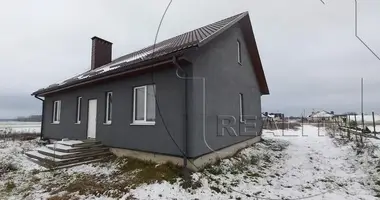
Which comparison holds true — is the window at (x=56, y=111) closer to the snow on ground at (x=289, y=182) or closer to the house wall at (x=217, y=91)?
the house wall at (x=217, y=91)

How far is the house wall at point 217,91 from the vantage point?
22.3 ft

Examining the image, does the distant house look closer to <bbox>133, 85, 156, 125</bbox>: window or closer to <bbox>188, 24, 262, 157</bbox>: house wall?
<bbox>188, 24, 262, 157</bbox>: house wall

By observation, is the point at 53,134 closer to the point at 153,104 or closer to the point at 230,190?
the point at 153,104

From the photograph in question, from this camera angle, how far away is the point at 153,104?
7488 millimetres

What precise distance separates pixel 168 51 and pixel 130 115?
9.23 ft

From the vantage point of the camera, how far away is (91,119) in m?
10.1

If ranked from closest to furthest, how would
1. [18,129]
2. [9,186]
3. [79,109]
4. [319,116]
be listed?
[9,186] → [79,109] → [18,129] → [319,116]

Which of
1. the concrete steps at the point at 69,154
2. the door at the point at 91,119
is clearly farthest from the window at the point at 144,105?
the door at the point at 91,119

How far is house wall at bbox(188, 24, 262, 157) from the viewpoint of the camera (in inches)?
268

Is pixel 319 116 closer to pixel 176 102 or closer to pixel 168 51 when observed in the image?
pixel 176 102

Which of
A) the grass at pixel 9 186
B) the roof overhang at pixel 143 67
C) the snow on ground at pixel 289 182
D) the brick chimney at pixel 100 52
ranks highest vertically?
the brick chimney at pixel 100 52

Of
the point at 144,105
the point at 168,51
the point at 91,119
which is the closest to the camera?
the point at 168,51

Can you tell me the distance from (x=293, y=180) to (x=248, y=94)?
18.3 feet

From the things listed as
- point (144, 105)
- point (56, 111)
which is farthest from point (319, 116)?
point (56, 111)
